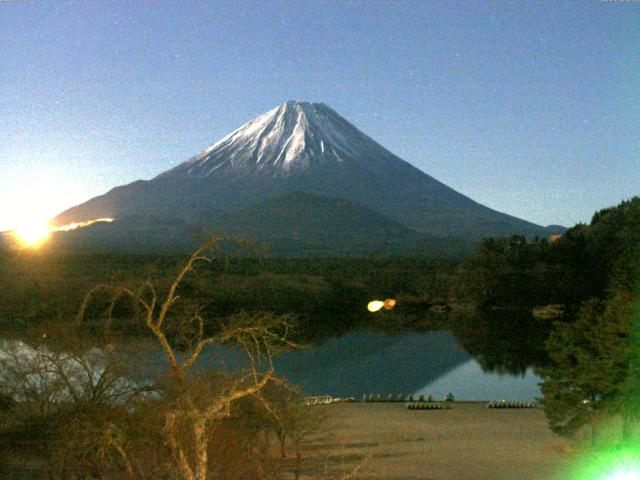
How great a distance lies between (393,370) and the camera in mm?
29188

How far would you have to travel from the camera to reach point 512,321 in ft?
136

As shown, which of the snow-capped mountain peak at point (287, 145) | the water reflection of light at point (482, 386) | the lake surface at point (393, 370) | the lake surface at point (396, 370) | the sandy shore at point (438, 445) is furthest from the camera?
the snow-capped mountain peak at point (287, 145)

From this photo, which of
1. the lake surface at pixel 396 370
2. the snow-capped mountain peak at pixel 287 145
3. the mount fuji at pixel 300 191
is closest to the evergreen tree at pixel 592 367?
the lake surface at pixel 396 370

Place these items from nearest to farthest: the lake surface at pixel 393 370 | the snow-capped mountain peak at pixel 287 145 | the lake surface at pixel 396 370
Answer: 1. the lake surface at pixel 393 370
2. the lake surface at pixel 396 370
3. the snow-capped mountain peak at pixel 287 145

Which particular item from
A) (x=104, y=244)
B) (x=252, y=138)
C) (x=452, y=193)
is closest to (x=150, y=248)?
(x=104, y=244)

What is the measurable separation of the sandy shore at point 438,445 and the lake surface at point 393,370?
3778 millimetres

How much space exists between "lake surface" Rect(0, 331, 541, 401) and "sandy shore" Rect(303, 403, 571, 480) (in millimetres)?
3778

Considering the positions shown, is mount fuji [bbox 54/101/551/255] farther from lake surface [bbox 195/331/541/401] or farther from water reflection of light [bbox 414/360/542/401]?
water reflection of light [bbox 414/360/542/401]

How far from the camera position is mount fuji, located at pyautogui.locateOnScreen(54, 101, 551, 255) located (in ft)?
326

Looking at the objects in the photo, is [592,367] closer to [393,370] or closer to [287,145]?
[393,370]

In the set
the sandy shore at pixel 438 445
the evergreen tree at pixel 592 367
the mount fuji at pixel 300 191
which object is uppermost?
the mount fuji at pixel 300 191

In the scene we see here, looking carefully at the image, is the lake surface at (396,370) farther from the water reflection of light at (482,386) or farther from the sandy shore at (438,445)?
the sandy shore at (438,445)

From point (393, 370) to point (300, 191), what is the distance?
78.9 m

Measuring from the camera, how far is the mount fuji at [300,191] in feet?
326
